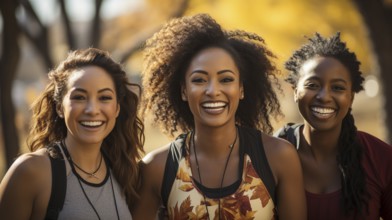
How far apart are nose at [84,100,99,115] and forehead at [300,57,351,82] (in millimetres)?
1547

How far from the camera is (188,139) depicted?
4773 mm

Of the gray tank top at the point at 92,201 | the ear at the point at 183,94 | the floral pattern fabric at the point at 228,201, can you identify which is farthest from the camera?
the ear at the point at 183,94

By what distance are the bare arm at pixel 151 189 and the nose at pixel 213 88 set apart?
573 millimetres

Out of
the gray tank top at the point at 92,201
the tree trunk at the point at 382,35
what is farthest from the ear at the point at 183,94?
the tree trunk at the point at 382,35

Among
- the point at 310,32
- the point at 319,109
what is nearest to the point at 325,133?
the point at 319,109

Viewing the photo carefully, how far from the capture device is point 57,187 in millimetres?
4113

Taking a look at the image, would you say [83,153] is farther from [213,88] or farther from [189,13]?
[189,13]

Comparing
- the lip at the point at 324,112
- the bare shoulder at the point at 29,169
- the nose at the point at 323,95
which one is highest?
the nose at the point at 323,95

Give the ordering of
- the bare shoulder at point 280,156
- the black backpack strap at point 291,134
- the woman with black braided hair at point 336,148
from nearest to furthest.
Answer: the bare shoulder at point 280,156 < the woman with black braided hair at point 336,148 < the black backpack strap at point 291,134

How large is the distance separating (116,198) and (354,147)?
1.73m

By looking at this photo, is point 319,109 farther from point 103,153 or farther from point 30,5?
point 30,5

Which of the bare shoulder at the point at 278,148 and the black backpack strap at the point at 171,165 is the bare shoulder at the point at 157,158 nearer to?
the black backpack strap at the point at 171,165

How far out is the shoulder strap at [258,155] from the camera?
4500mm

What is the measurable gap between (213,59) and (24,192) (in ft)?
5.05
